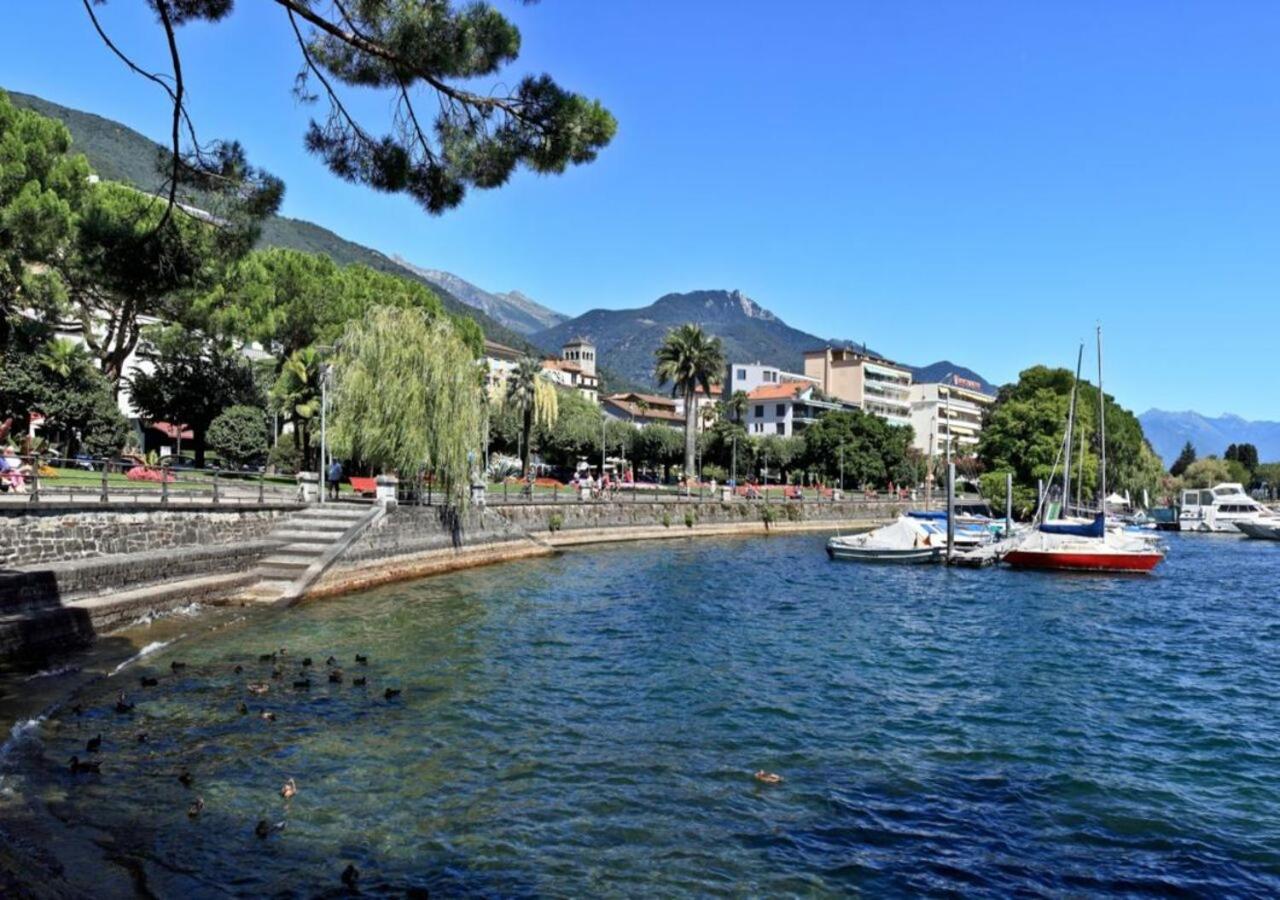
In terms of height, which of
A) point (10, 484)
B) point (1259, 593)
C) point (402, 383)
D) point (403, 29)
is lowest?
point (1259, 593)

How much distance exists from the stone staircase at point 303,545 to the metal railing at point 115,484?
1.12 meters

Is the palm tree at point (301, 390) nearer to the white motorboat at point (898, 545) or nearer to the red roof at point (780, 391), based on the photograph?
the white motorboat at point (898, 545)

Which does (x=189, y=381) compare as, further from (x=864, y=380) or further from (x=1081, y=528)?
(x=864, y=380)

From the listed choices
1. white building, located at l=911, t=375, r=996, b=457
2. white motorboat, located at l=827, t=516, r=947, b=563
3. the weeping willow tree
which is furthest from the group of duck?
white building, located at l=911, t=375, r=996, b=457

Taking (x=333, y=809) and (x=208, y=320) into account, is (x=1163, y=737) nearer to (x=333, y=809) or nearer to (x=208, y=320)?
(x=333, y=809)

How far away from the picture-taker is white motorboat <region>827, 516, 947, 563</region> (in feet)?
147

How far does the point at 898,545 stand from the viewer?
150 feet

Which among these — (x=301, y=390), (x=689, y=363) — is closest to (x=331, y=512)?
(x=301, y=390)

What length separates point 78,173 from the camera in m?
31.5

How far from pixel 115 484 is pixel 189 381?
15156 millimetres

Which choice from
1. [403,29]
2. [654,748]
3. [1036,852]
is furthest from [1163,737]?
[403,29]

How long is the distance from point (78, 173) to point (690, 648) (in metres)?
27.7

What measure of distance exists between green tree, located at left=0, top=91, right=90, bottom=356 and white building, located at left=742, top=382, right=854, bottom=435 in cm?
9187

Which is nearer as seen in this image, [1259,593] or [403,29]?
[403,29]
